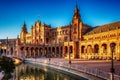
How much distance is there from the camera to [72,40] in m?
79.1

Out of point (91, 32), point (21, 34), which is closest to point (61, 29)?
point (91, 32)

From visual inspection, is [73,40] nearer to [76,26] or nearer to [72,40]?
[72,40]

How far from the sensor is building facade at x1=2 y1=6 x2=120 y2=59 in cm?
5953

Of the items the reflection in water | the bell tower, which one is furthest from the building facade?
the reflection in water

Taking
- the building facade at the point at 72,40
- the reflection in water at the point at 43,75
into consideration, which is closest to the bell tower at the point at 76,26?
the building facade at the point at 72,40

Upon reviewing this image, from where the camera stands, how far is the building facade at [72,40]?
59.5m

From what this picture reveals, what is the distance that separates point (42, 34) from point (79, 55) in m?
28.6

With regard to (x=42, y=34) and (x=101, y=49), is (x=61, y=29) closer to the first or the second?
(x=42, y=34)

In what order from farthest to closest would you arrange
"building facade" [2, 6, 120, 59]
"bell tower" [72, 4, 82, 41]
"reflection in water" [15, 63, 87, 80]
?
"bell tower" [72, 4, 82, 41], "building facade" [2, 6, 120, 59], "reflection in water" [15, 63, 87, 80]

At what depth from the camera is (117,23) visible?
6338cm

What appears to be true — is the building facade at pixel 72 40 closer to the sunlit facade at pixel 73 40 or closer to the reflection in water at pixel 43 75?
the sunlit facade at pixel 73 40

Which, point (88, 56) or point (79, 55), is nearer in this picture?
point (88, 56)

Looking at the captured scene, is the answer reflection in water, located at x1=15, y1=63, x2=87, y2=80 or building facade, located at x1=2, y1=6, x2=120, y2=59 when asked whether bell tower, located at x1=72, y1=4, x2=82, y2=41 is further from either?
reflection in water, located at x1=15, y1=63, x2=87, y2=80

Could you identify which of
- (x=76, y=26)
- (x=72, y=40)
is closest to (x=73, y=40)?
(x=72, y=40)
